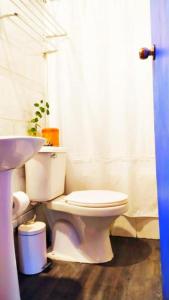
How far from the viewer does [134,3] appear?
5.37ft

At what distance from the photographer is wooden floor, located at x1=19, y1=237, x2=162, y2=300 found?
1146 mm

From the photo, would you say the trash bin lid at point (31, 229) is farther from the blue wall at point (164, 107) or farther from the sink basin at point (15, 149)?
the blue wall at point (164, 107)

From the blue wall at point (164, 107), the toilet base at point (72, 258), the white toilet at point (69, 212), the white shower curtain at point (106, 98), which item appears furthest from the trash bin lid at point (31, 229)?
the blue wall at point (164, 107)

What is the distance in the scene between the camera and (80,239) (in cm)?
152

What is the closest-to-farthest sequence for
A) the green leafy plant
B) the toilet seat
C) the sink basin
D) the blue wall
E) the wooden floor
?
1. the blue wall
2. the sink basin
3. the wooden floor
4. the toilet seat
5. the green leafy plant

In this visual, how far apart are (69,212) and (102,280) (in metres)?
0.40

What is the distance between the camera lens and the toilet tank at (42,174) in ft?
4.91

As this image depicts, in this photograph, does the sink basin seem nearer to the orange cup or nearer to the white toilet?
the white toilet

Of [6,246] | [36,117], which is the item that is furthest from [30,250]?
[36,117]

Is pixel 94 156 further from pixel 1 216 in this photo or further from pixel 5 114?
pixel 1 216

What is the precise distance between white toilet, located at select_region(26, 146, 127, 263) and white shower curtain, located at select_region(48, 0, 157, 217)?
0.76 ft

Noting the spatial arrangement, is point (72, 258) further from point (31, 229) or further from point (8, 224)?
point (8, 224)

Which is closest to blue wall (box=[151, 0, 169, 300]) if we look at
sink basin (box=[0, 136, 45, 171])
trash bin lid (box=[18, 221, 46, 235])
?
sink basin (box=[0, 136, 45, 171])

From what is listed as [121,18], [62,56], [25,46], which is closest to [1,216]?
[25,46]
